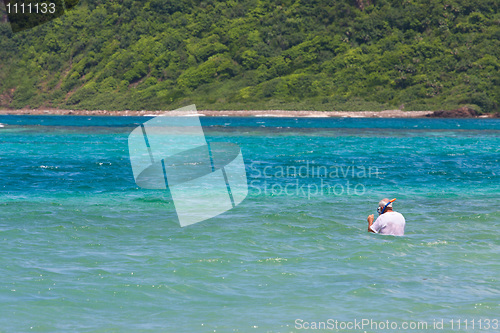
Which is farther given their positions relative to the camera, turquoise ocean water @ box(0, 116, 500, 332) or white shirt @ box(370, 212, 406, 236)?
white shirt @ box(370, 212, 406, 236)

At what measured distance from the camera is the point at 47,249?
14195 millimetres

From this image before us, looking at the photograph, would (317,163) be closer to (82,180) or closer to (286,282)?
(82,180)

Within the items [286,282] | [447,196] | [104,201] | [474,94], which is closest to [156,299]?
[286,282]

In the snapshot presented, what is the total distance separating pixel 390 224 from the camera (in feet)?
51.2

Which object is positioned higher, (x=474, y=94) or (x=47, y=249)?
(x=47, y=249)

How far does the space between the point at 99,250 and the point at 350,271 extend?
594cm

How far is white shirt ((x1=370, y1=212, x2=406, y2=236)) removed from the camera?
612 inches

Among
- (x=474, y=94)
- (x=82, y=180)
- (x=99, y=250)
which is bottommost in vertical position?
(x=474, y=94)

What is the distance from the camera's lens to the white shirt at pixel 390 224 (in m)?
15.6

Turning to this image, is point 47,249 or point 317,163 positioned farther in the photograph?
point 317,163

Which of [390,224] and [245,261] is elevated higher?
[245,261]

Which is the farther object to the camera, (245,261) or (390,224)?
(390,224)

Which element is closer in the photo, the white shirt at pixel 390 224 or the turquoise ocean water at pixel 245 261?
the turquoise ocean water at pixel 245 261

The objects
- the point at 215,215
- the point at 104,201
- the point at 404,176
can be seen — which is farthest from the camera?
the point at 404,176
